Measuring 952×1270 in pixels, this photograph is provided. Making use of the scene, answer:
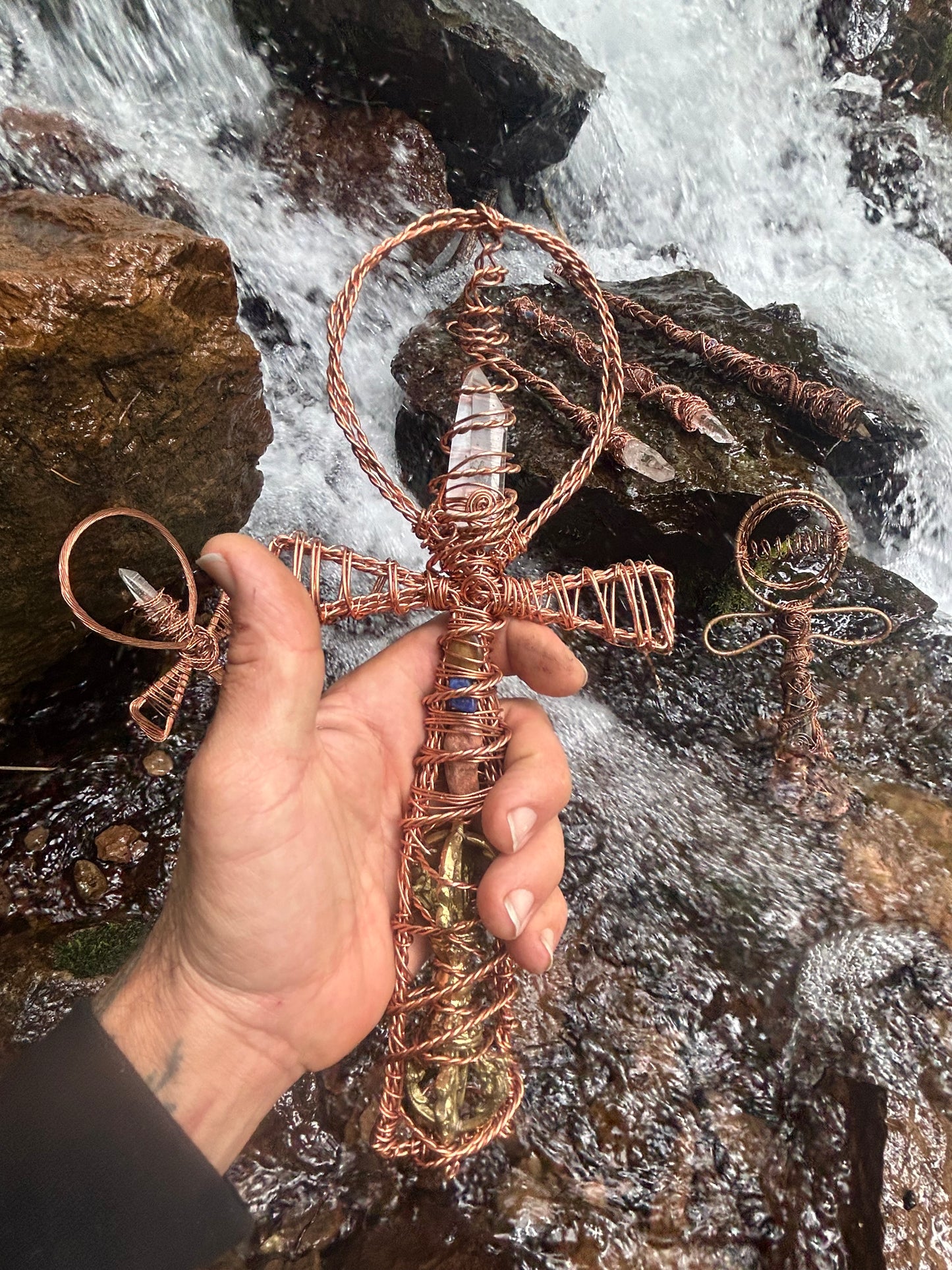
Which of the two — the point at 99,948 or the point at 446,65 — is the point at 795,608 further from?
the point at 446,65

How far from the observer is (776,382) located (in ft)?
13.5

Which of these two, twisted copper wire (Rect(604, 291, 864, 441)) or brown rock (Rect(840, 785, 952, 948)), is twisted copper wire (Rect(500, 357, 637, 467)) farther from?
brown rock (Rect(840, 785, 952, 948))

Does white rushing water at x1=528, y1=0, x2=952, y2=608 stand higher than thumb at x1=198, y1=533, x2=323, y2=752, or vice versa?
white rushing water at x1=528, y1=0, x2=952, y2=608

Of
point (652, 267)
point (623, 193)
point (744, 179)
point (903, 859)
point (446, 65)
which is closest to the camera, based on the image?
point (903, 859)

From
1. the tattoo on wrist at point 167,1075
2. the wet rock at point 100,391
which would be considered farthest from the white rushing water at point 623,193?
the tattoo on wrist at point 167,1075

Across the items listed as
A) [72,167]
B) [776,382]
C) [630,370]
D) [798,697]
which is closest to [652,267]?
[776,382]

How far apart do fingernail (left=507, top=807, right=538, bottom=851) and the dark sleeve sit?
995 millimetres

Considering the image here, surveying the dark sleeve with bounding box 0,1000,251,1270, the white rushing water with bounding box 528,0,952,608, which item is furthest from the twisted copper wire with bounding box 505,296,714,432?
the dark sleeve with bounding box 0,1000,251,1270

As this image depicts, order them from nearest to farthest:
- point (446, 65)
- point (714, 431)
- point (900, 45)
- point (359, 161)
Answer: point (714, 431)
point (446, 65)
point (359, 161)
point (900, 45)

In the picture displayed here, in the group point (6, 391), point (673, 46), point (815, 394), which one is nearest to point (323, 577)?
point (6, 391)

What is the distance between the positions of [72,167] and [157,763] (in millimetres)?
3227

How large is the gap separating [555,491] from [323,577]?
1885 millimetres

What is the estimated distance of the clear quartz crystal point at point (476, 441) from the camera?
194cm

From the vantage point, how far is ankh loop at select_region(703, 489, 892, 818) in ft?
9.23
